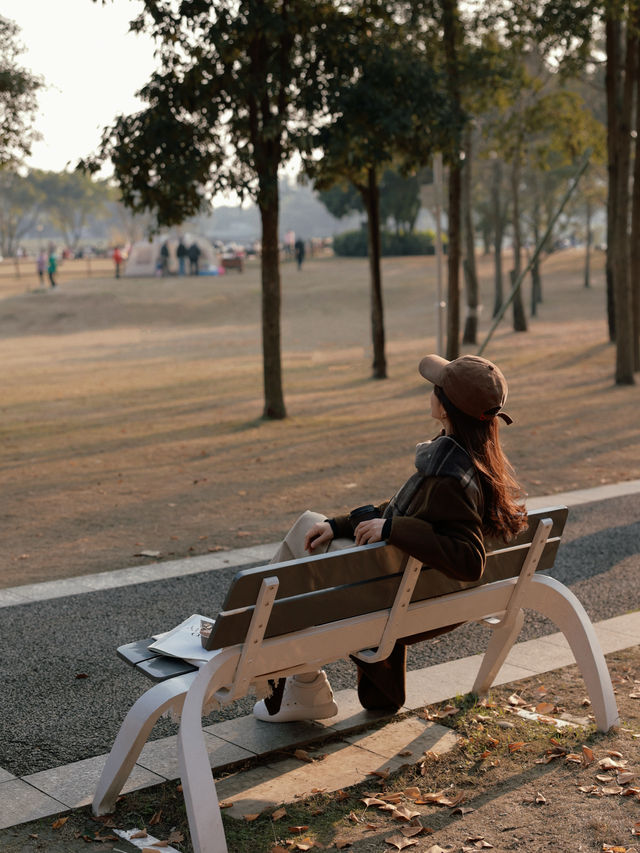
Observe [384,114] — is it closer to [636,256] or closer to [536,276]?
[636,256]

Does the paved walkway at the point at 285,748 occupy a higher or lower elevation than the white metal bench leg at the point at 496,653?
lower

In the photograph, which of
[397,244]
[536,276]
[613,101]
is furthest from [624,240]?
[397,244]

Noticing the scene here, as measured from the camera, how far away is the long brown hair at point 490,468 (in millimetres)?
3689

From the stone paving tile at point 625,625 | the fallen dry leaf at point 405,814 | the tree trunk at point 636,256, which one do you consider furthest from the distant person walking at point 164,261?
the fallen dry leaf at point 405,814

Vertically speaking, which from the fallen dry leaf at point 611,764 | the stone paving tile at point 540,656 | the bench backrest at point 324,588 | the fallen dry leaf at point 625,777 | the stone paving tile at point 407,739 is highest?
the bench backrest at point 324,588

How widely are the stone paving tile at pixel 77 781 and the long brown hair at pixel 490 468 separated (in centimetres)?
143

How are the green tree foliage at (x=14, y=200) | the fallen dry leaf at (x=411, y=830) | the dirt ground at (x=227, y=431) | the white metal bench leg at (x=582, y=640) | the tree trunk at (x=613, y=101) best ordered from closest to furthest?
the fallen dry leaf at (x=411, y=830) → the white metal bench leg at (x=582, y=640) → the dirt ground at (x=227, y=431) → the tree trunk at (x=613, y=101) → the green tree foliage at (x=14, y=200)

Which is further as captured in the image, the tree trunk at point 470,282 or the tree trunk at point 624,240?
the tree trunk at point 470,282

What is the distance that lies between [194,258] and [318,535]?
54.4 meters

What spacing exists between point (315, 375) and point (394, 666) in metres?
18.1

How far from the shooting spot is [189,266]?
58750 millimetres

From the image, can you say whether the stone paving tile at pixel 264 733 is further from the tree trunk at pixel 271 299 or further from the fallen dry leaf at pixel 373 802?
the tree trunk at pixel 271 299

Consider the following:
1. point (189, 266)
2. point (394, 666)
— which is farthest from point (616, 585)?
point (189, 266)

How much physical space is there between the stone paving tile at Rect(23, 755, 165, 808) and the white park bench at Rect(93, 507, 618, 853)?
0.17 metres
